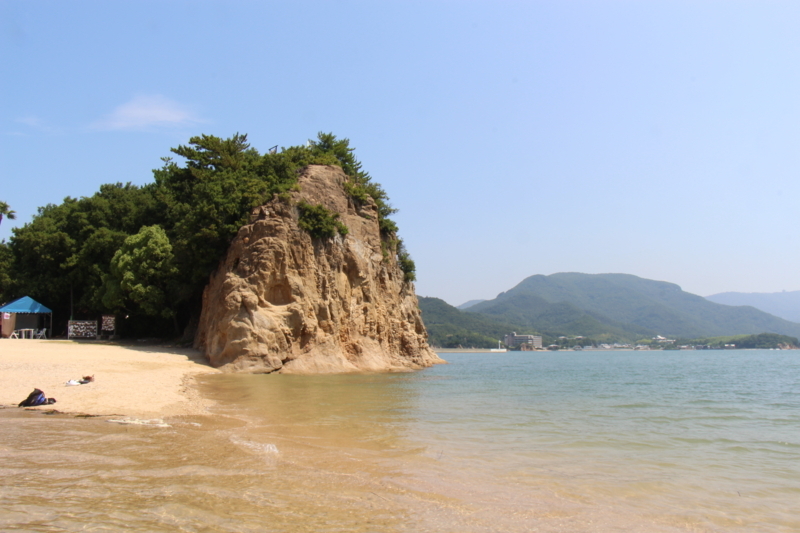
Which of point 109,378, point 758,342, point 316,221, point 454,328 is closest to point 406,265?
point 316,221

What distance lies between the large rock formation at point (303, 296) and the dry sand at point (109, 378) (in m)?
2.46

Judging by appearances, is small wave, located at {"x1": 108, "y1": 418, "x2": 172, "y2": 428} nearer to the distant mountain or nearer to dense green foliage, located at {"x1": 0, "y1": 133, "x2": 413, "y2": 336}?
dense green foliage, located at {"x1": 0, "y1": 133, "x2": 413, "y2": 336}

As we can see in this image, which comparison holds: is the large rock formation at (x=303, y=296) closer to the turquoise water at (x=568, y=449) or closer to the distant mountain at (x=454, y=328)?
the turquoise water at (x=568, y=449)

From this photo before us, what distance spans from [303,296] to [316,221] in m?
4.79

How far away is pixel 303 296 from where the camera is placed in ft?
99.3

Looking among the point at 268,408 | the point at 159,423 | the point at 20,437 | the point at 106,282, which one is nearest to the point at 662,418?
the point at 268,408

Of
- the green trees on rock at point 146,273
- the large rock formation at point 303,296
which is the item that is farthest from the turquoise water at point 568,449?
the green trees on rock at point 146,273

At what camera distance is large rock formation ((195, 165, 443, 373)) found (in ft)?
91.9

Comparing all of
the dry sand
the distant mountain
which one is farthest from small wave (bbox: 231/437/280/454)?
the distant mountain

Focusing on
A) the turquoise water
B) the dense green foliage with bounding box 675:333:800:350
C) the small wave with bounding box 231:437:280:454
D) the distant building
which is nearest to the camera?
the turquoise water

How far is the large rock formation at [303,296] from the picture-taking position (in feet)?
91.9

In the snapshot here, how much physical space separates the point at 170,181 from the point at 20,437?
114ft

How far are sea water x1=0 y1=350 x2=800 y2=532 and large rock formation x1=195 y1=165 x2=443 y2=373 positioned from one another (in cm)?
1193

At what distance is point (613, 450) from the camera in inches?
448
